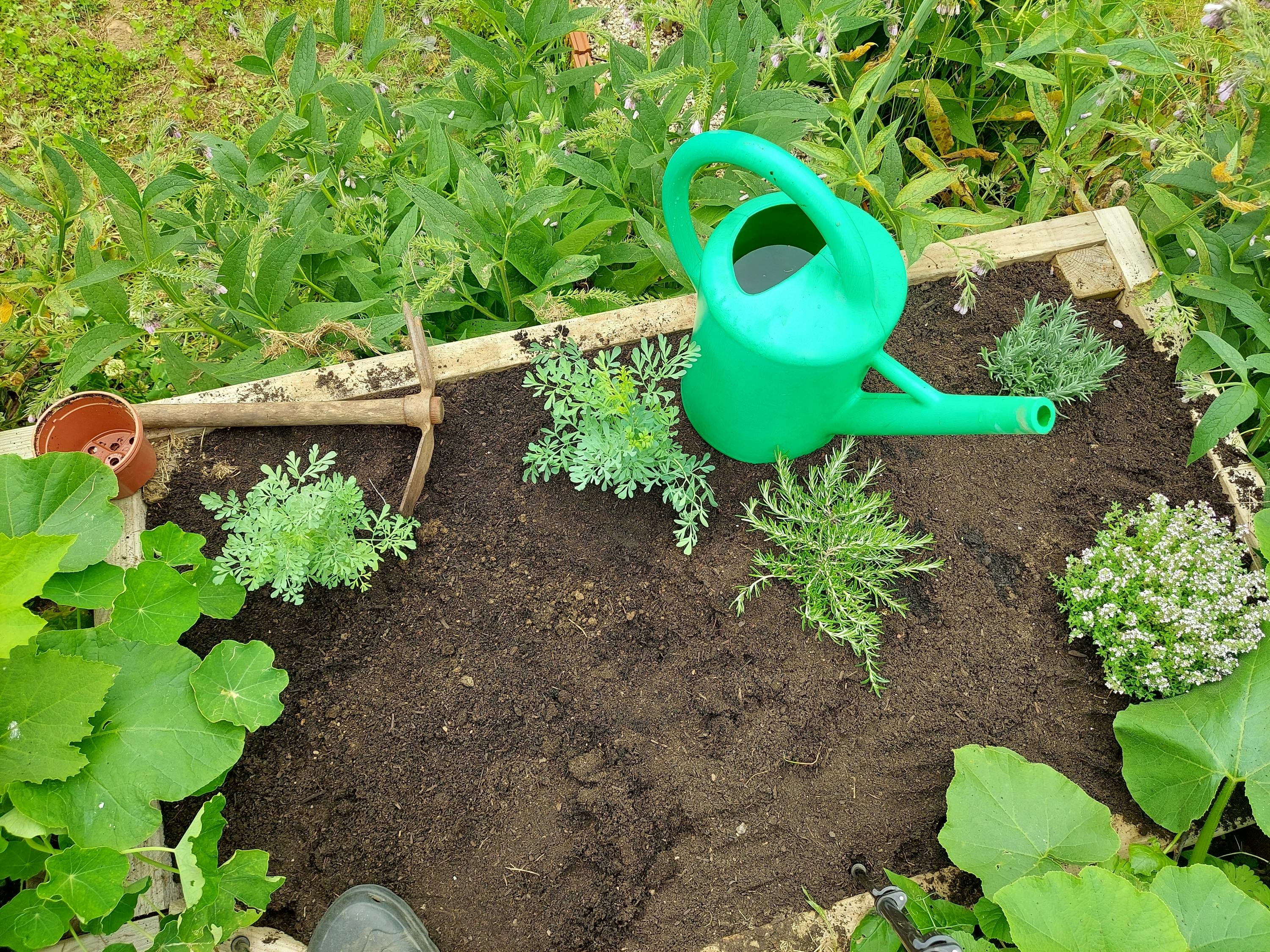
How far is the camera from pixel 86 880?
1237 millimetres

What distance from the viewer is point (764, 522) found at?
1713 millimetres

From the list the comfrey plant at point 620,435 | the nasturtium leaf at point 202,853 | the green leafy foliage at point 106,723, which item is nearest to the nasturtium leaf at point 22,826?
the green leafy foliage at point 106,723

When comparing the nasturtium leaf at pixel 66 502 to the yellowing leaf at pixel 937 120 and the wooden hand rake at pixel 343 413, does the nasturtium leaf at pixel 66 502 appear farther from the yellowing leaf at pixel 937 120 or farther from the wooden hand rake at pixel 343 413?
the yellowing leaf at pixel 937 120

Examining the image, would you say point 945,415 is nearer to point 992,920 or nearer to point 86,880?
point 992,920

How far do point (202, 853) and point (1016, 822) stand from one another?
1.45 m

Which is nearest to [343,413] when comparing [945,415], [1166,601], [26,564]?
[26,564]

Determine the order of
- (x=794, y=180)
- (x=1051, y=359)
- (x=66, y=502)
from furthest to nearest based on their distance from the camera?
(x=1051, y=359) < (x=66, y=502) < (x=794, y=180)

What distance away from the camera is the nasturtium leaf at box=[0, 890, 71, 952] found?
4.05ft

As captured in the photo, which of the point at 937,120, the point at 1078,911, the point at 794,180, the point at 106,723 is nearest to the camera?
the point at 794,180

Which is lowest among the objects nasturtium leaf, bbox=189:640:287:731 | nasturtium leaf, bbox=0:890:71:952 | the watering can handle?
nasturtium leaf, bbox=0:890:71:952

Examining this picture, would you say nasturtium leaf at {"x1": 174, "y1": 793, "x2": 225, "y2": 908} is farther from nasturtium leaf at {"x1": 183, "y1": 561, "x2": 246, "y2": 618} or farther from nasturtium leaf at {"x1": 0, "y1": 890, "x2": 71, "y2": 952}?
nasturtium leaf at {"x1": 183, "y1": 561, "x2": 246, "y2": 618}

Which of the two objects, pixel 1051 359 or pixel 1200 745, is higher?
pixel 1051 359

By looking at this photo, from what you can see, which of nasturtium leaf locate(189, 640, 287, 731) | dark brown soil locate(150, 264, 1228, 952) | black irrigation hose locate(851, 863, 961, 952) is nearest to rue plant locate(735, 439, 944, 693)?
dark brown soil locate(150, 264, 1228, 952)

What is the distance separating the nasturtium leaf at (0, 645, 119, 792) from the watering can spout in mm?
1388
